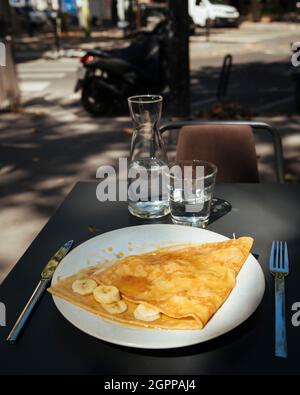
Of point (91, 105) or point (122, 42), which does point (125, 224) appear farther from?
point (122, 42)

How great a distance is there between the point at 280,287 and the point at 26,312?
68 centimetres

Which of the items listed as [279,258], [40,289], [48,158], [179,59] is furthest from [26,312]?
→ [179,59]

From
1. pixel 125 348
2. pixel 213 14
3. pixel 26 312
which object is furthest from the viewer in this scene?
pixel 213 14

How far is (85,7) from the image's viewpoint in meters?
19.8

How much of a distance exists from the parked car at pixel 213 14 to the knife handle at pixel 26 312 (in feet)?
70.6

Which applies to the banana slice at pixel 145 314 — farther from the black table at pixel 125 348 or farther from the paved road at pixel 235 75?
the paved road at pixel 235 75

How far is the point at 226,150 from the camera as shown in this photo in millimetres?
2711

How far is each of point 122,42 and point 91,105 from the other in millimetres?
11708

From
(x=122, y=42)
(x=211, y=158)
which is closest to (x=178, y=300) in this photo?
(x=211, y=158)

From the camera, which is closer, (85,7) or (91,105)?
(91,105)

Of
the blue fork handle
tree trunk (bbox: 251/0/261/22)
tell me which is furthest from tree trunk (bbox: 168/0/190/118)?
tree trunk (bbox: 251/0/261/22)

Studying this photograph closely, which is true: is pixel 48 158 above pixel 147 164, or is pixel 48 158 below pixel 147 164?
below

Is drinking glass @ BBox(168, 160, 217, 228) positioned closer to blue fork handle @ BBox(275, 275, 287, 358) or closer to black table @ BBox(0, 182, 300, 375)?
black table @ BBox(0, 182, 300, 375)

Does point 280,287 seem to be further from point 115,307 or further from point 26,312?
point 26,312
